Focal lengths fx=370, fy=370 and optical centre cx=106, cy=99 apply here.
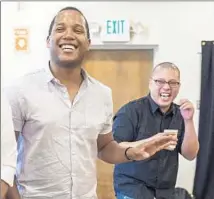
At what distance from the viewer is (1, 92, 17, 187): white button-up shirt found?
104 centimetres

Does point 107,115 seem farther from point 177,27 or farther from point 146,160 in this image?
point 177,27

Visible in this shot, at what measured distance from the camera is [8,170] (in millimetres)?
1059

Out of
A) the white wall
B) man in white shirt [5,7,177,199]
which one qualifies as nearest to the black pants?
man in white shirt [5,7,177,199]

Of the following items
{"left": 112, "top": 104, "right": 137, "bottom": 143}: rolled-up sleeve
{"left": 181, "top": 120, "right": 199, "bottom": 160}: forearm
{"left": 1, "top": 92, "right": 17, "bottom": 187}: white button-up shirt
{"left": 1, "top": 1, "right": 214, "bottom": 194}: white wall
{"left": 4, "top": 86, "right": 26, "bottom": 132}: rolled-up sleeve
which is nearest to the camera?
{"left": 1, "top": 92, "right": 17, "bottom": 187}: white button-up shirt

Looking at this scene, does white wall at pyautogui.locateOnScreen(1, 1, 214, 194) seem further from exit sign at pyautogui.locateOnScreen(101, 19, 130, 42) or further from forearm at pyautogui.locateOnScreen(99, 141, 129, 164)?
forearm at pyautogui.locateOnScreen(99, 141, 129, 164)

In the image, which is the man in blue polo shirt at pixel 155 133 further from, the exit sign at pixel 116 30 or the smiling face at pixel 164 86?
the exit sign at pixel 116 30

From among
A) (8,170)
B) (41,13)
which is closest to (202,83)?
(41,13)

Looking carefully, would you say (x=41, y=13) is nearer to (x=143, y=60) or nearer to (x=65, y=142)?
(x=143, y=60)

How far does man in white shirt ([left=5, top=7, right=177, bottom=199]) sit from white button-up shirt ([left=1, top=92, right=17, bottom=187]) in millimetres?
267

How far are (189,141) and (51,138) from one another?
96 centimetres

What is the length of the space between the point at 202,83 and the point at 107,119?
7.74 feet

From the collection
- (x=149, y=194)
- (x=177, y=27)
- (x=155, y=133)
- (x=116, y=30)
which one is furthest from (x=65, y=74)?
(x=177, y=27)

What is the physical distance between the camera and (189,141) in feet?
6.75

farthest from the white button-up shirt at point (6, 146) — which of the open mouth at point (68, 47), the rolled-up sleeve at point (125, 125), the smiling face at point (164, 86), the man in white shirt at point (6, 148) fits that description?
the smiling face at point (164, 86)
